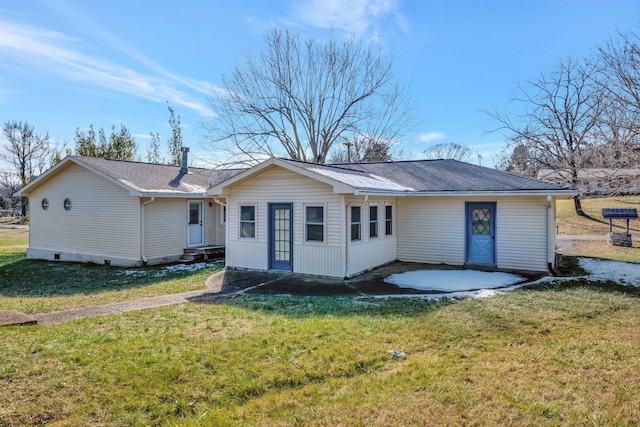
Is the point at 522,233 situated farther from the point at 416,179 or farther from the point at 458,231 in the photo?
the point at 416,179

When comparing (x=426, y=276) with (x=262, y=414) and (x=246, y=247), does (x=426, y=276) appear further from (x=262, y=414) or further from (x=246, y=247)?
(x=262, y=414)

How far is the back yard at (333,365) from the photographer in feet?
12.6

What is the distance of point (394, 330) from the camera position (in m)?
6.26

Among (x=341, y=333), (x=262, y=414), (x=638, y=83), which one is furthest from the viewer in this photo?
(x=638, y=83)

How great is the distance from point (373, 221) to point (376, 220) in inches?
9.6

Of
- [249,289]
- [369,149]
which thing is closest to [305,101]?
[369,149]

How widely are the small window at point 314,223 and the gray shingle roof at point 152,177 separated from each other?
6.33 meters

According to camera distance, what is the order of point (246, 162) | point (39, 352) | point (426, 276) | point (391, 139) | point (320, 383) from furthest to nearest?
point (391, 139), point (246, 162), point (426, 276), point (39, 352), point (320, 383)

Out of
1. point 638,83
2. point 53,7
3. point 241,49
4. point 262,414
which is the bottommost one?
point 262,414

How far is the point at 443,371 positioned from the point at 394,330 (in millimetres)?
1555

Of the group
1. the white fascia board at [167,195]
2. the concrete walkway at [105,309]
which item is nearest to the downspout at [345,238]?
the concrete walkway at [105,309]

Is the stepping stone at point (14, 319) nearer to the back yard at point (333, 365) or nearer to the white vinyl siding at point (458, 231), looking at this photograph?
the back yard at point (333, 365)

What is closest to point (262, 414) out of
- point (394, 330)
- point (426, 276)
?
point (394, 330)

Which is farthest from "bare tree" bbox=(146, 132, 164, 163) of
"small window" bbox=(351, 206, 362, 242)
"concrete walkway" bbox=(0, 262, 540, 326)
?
"small window" bbox=(351, 206, 362, 242)
